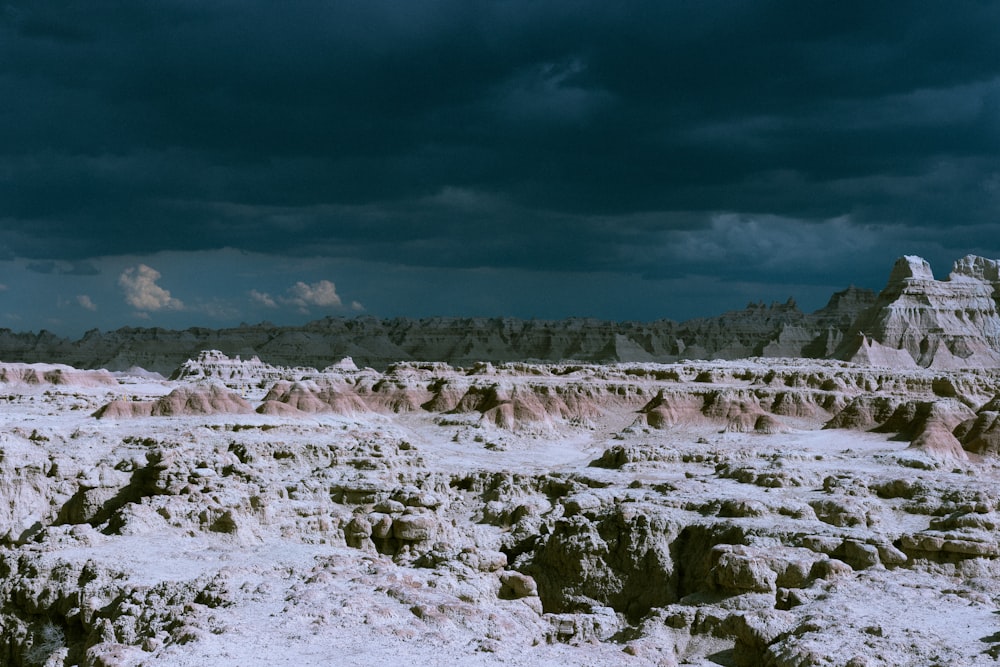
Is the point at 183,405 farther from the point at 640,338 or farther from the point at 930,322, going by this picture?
the point at 640,338

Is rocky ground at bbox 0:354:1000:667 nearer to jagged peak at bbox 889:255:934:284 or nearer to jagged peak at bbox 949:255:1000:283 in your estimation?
jagged peak at bbox 889:255:934:284

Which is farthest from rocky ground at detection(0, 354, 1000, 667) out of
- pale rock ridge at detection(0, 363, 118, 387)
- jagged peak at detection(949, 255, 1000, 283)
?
jagged peak at detection(949, 255, 1000, 283)

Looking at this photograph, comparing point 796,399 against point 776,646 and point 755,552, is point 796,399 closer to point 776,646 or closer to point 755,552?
point 755,552

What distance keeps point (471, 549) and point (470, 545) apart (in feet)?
4.15

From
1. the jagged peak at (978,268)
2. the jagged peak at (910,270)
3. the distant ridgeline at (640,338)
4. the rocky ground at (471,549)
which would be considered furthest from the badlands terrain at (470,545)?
the jagged peak at (978,268)

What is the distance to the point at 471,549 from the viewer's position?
24.6 metres

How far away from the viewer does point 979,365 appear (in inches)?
4222

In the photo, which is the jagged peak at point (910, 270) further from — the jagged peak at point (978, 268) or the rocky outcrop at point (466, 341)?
the rocky outcrop at point (466, 341)

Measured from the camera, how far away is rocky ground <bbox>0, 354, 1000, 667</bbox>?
1664 centimetres

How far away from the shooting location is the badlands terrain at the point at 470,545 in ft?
54.7

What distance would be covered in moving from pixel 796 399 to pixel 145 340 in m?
103

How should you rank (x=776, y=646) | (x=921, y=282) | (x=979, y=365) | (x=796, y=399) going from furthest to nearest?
(x=921, y=282) < (x=979, y=365) < (x=796, y=399) < (x=776, y=646)

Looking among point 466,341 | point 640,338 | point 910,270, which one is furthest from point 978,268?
point 466,341

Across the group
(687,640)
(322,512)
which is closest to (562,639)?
(687,640)
